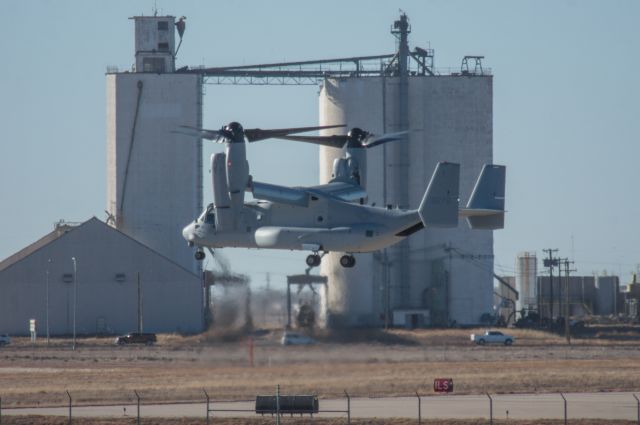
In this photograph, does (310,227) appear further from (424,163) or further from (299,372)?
(424,163)

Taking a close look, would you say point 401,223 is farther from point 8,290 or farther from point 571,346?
point 8,290

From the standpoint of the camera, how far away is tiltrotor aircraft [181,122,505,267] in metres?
84.5

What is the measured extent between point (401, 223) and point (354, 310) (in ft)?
82.6

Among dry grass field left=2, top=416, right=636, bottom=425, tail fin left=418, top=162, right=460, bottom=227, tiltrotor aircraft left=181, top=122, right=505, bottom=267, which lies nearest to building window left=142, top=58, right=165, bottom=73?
tiltrotor aircraft left=181, top=122, right=505, bottom=267

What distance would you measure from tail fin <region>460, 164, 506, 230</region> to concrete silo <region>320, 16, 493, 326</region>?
A: 55735 mm

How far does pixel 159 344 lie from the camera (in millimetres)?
123625

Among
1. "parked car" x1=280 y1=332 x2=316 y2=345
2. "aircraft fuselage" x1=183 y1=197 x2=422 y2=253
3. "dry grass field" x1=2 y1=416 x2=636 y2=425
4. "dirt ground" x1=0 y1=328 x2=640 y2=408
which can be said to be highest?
"aircraft fuselage" x1=183 y1=197 x2=422 y2=253

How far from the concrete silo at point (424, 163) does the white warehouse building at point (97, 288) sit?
1558 cm

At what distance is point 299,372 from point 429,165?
69.3m

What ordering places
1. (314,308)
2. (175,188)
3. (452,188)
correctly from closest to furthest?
(452,188)
(314,308)
(175,188)

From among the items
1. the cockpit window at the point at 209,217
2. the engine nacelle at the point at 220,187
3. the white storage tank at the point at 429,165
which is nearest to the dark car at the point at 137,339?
the white storage tank at the point at 429,165

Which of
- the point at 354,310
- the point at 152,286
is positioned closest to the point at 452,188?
the point at 354,310

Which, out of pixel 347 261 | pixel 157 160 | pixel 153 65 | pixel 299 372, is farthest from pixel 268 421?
pixel 153 65

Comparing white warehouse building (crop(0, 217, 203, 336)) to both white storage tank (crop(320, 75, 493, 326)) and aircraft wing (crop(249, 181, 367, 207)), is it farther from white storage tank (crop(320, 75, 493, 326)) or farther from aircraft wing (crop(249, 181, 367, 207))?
aircraft wing (crop(249, 181, 367, 207))
